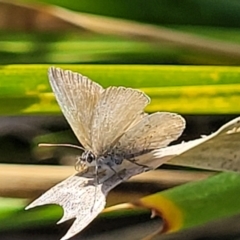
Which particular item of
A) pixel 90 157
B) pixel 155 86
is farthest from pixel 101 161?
pixel 155 86

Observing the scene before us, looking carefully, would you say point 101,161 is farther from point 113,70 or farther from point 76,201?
point 113,70

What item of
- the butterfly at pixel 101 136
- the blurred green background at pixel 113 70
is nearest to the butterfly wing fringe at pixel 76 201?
the butterfly at pixel 101 136

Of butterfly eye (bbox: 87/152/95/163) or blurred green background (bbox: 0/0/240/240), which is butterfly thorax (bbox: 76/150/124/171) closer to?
butterfly eye (bbox: 87/152/95/163)

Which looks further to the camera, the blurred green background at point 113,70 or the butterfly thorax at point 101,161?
the blurred green background at point 113,70

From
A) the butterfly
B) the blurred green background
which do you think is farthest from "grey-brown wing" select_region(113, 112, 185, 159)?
the blurred green background

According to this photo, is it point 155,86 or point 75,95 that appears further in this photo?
point 155,86

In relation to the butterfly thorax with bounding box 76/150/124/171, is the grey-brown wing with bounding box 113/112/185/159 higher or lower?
higher

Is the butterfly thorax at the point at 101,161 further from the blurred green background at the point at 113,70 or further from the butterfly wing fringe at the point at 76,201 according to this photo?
the blurred green background at the point at 113,70
